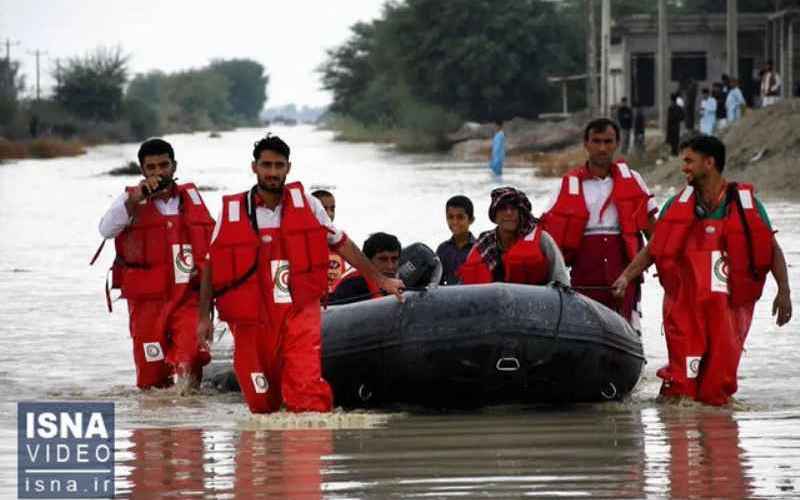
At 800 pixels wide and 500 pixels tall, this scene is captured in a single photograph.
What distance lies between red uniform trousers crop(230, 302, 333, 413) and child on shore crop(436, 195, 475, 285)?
2.58 meters

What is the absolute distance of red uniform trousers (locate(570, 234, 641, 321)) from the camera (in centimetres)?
1169

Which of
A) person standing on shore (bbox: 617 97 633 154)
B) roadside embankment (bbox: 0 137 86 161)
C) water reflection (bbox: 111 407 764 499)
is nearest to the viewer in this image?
water reflection (bbox: 111 407 764 499)

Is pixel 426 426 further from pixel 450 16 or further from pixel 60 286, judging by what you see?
pixel 450 16

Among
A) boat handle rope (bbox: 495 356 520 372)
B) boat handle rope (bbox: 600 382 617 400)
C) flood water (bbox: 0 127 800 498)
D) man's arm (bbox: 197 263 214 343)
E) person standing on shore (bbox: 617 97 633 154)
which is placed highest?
person standing on shore (bbox: 617 97 633 154)

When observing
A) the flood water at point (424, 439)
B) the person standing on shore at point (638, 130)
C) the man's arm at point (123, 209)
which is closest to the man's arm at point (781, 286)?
the flood water at point (424, 439)

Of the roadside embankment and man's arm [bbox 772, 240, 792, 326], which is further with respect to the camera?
the roadside embankment

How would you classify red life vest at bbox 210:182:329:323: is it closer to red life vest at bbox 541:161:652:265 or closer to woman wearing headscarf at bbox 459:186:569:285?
woman wearing headscarf at bbox 459:186:569:285

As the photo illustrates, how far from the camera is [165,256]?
463 inches

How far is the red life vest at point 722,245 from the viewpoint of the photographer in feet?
34.5

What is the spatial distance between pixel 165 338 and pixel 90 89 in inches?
4672

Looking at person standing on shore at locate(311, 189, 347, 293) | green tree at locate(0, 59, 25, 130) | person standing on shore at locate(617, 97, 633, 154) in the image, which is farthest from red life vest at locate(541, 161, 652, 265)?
green tree at locate(0, 59, 25, 130)

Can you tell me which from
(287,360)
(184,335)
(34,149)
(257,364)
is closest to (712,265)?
(287,360)

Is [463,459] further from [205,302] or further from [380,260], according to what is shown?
[380,260]

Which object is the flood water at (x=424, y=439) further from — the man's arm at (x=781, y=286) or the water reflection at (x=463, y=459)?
the man's arm at (x=781, y=286)
